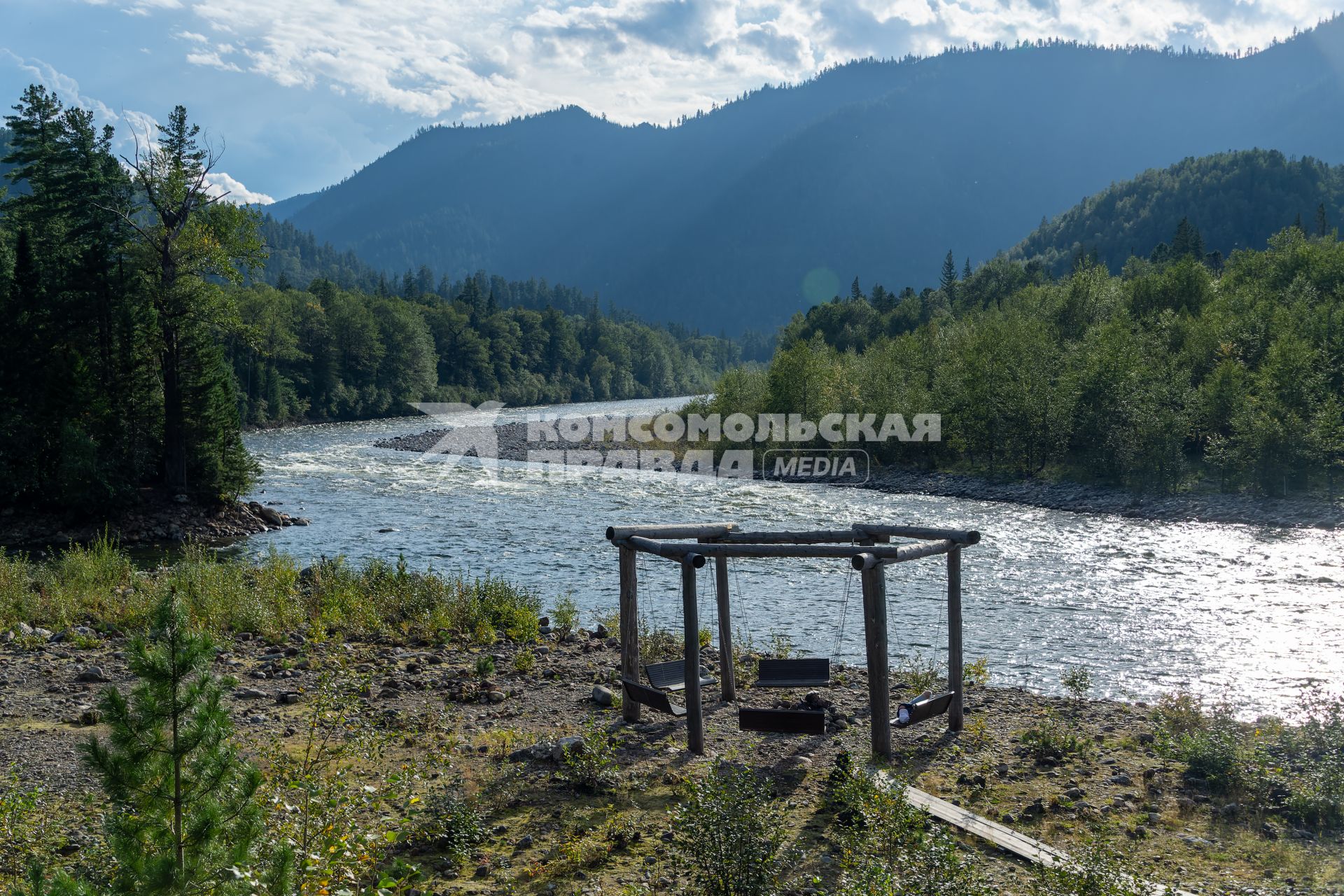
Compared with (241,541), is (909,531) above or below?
above

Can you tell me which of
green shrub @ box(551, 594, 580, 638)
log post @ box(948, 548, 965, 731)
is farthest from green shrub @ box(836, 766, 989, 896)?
green shrub @ box(551, 594, 580, 638)

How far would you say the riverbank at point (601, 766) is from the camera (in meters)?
7.09

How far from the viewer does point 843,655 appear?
1755cm

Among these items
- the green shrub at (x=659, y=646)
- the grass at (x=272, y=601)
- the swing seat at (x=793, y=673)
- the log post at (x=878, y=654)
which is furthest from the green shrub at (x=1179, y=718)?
the grass at (x=272, y=601)

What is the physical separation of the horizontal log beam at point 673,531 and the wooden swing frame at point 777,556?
0.5 inches

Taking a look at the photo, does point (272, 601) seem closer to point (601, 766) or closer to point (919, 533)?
point (601, 766)

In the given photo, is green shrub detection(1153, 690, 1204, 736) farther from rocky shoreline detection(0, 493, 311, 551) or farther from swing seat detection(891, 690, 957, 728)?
rocky shoreline detection(0, 493, 311, 551)

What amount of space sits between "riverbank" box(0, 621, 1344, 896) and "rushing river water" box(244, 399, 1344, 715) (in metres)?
4.69

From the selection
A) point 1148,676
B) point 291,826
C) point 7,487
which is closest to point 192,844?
point 291,826

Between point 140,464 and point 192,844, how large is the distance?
34.9 m

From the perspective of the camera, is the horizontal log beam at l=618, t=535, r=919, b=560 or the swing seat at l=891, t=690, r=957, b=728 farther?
the swing seat at l=891, t=690, r=957, b=728

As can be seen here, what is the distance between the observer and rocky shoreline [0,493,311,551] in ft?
100

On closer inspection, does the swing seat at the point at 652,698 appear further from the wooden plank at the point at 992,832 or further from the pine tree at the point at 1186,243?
the pine tree at the point at 1186,243

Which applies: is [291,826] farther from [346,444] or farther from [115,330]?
[346,444]
